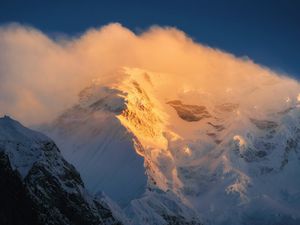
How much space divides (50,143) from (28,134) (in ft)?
15.9

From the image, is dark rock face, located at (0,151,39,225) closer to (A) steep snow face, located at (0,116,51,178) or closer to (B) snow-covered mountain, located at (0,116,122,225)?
(B) snow-covered mountain, located at (0,116,122,225)

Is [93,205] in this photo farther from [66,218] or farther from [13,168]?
[13,168]

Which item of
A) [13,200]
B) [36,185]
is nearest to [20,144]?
[36,185]

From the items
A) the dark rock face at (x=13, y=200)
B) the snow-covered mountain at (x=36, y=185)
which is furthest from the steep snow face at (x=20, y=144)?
the dark rock face at (x=13, y=200)

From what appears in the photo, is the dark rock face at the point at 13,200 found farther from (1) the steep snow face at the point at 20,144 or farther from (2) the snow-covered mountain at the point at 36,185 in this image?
(1) the steep snow face at the point at 20,144

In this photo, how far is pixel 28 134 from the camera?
19150 cm

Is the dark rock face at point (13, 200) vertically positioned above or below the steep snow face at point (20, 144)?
below

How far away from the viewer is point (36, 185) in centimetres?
17775

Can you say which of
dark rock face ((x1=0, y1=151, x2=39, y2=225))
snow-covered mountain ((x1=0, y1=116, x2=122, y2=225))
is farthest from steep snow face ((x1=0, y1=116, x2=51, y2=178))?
dark rock face ((x1=0, y1=151, x2=39, y2=225))

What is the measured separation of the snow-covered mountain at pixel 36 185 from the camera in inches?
6348

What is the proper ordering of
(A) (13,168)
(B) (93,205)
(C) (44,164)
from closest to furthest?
1. (A) (13,168)
2. (C) (44,164)
3. (B) (93,205)

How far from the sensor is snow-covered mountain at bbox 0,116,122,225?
529 ft

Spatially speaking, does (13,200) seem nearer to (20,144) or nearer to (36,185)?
Answer: (36,185)

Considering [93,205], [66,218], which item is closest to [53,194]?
[66,218]
